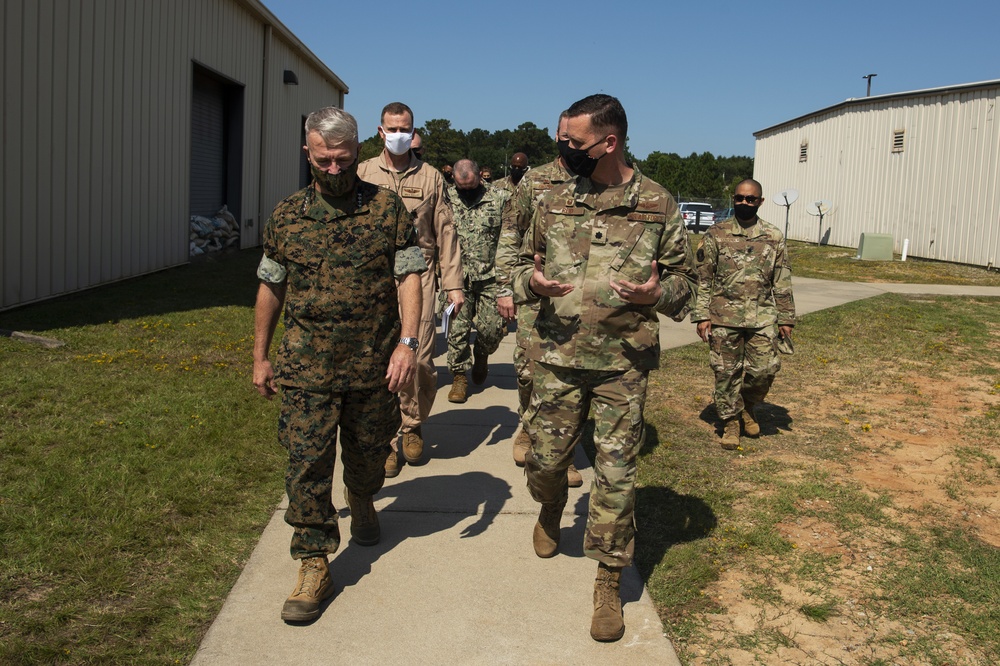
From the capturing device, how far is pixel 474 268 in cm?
744

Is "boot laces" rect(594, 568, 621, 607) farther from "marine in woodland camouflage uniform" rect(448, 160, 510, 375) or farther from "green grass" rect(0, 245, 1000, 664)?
"marine in woodland camouflage uniform" rect(448, 160, 510, 375)

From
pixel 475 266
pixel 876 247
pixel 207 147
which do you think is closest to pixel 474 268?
pixel 475 266

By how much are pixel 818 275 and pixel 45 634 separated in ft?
66.9

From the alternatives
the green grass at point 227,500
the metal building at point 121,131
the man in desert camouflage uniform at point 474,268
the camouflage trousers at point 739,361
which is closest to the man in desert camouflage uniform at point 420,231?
the green grass at point 227,500

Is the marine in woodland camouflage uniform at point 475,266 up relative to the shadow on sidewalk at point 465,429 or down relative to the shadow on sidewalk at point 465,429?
up

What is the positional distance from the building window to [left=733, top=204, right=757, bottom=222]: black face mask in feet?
77.9

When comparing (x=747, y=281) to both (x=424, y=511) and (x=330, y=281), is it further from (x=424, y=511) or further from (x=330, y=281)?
(x=330, y=281)

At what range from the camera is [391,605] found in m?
3.96

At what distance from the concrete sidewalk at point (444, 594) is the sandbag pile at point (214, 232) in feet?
44.7

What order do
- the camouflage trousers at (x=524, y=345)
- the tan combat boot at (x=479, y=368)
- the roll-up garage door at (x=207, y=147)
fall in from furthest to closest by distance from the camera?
the roll-up garage door at (x=207, y=147), the tan combat boot at (x=479, y=368), the camouflage trousers at (x=524, y=345)

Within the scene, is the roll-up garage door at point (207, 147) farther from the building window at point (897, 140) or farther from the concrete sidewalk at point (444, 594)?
the building window at point (897, 140)

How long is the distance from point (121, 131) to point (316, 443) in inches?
441

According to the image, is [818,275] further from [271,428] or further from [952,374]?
[271,428]

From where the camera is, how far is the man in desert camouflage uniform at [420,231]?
18.3 feet
